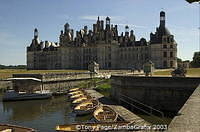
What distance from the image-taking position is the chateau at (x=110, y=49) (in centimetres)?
9156

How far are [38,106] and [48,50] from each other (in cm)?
8548

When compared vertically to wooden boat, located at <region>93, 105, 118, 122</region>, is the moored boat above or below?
below

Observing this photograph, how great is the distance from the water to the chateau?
199 feet

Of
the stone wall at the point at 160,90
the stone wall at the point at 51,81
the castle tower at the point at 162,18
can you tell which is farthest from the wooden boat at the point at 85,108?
the castle tower at the point at 162,18

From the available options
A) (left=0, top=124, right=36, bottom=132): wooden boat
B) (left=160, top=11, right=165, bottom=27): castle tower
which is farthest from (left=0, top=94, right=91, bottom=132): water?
(left=160, top=11, right=165, bottom=27): castle tower

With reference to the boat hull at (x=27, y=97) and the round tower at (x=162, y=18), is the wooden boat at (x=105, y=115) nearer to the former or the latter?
the boat hull at (x=27, y=97)

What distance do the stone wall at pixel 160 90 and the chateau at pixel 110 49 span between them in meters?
63.7

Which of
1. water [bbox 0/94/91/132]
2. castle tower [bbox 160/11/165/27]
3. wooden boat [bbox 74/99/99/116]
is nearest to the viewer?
water [bbox 0/94/91/132]

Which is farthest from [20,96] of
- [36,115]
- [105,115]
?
[105,115]

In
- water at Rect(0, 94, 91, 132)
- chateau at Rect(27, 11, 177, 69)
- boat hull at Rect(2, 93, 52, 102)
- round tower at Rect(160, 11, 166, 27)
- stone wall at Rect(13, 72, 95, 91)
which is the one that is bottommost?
water at Rect(0, 94, 91, 132)

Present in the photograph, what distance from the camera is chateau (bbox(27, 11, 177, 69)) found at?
300ft

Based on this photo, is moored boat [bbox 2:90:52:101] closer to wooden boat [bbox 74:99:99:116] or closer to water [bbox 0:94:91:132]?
water [bbox 0:94:91:132]

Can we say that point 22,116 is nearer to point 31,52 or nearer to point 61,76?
point 61,76

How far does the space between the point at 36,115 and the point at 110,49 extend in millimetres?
74352
